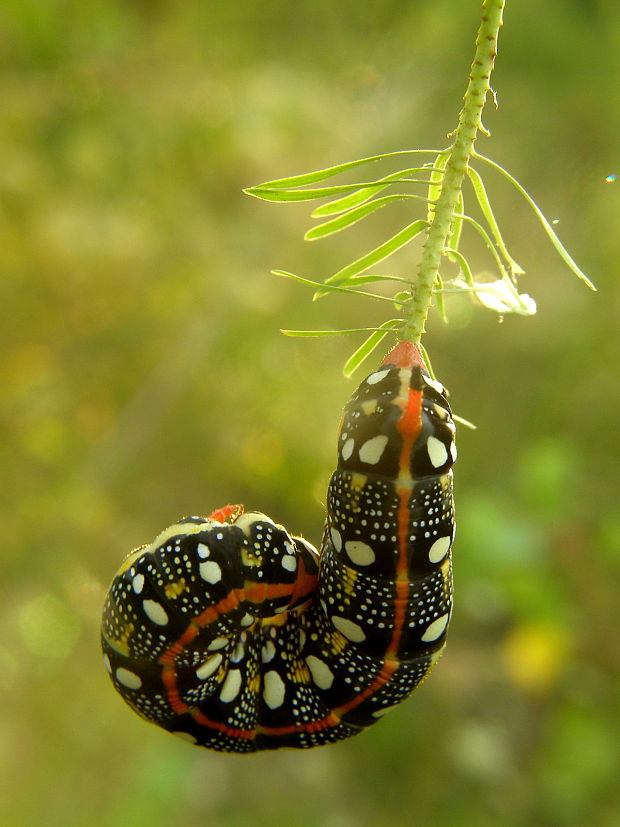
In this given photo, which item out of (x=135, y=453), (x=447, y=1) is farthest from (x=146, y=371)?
(x=447, y=1)

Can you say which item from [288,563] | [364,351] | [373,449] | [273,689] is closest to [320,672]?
[273,689]

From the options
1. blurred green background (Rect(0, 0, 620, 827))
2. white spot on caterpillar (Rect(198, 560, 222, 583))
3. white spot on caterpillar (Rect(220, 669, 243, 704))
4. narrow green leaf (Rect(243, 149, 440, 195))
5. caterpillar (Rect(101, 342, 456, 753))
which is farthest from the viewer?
blurred green background (Rect(0, 0, 620, 827))

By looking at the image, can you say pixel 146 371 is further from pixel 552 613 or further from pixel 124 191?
pixel 552 613

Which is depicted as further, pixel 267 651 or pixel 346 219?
pixel 267 651

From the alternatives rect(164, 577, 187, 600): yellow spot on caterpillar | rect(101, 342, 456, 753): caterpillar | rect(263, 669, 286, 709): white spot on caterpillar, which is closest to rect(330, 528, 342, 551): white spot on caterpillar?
rect(101, 342, 456, 753): caterpillar

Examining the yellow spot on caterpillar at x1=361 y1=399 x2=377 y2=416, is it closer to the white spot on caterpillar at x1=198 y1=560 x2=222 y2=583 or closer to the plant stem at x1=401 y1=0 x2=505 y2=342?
the plant stem at x1=401 y1=0 x2=505 y2=342

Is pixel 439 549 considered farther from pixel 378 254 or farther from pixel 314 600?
pixel 378 254
